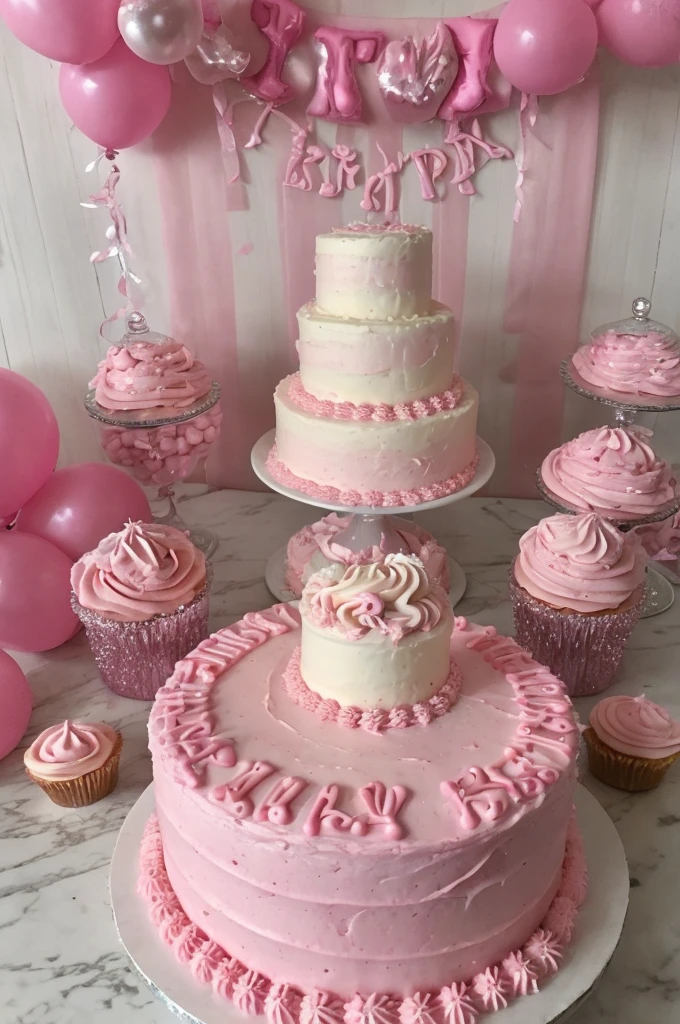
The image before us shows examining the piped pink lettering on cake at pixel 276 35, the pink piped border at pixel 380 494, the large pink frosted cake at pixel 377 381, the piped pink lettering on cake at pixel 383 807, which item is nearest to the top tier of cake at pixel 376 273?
the large pink frosted cake at pixel 377 381

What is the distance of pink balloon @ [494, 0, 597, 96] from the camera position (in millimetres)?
2125

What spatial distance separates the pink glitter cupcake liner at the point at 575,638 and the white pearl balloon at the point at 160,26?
1669 mm

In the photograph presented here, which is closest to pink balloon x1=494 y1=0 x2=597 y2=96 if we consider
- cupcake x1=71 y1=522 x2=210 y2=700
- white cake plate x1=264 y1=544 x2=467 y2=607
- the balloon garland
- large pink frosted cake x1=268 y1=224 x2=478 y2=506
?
the balloon garland

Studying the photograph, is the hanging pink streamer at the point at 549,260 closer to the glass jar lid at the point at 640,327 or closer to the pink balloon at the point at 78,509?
the glass jar lid at the point at 640,327

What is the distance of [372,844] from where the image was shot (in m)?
1.26

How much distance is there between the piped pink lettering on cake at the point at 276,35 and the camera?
2.34 m

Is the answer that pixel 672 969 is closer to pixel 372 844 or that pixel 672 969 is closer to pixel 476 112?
pixel 372 844

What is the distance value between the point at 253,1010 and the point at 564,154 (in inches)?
95.7

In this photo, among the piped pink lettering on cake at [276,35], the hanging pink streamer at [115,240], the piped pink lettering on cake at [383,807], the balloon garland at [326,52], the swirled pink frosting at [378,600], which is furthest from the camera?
the hanging pink streamer at [115,240]

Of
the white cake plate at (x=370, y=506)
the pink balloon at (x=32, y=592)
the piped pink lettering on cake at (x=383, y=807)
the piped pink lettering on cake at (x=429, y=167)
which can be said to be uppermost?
the piped pink lettering on cake at (x=429, y=167)

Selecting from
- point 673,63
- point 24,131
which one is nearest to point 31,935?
point 24,131

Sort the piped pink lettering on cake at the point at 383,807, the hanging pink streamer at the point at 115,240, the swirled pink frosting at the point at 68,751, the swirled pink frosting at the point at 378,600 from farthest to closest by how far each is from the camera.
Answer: the hanging pink streamer at the point at 115,240 < the swirled pink frosting at the point at 68,751 < the swirled pink frosting at the point at 378,600 < the piped pink lettering on cake at the point at 383,807

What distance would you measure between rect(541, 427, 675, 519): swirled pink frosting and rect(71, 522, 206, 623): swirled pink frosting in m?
1.10

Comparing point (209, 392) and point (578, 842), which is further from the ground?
point (209, 392)
